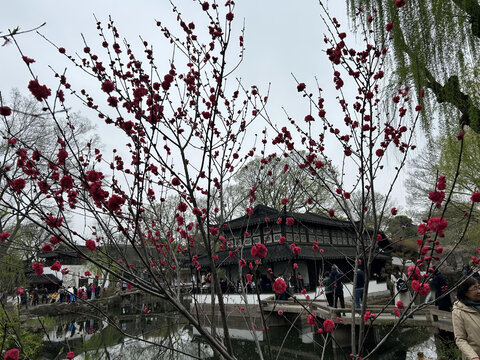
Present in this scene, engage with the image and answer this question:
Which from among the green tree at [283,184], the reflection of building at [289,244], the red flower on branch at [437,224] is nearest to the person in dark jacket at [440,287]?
the green tree at [283,184]

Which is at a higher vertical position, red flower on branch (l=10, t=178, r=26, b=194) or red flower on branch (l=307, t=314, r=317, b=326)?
red flower on branch (l=10, t=178, r=26, b=194)

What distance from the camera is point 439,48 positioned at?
3293mm

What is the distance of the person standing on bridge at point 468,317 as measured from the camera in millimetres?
2629

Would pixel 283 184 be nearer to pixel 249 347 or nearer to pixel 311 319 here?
pixel 249 347

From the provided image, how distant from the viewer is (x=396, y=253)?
87.5ft

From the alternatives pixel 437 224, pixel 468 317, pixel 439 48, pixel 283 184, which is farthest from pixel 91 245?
pixel 283 184

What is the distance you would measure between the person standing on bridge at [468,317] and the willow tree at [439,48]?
1.66 m

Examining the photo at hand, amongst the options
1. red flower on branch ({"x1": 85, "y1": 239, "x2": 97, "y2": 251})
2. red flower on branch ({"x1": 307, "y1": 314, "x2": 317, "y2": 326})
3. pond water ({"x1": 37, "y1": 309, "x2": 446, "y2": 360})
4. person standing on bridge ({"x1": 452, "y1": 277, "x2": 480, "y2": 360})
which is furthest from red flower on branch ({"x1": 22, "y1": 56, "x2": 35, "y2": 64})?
pond water ({"x1": 37, "y1": 309, "x2": 446, "y2": 360})

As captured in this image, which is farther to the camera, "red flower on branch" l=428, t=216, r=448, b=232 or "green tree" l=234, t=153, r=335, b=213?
"green tree" l=234, t=153, r=335, b=213

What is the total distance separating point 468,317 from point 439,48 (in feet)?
8.87

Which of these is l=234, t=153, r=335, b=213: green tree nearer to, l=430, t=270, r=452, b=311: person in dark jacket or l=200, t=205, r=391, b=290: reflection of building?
l=200, t=205, r=391, b=290: reflection of building

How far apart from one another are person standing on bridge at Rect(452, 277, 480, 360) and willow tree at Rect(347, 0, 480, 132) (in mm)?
1657

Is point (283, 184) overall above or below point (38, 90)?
above

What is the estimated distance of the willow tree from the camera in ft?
10.6
